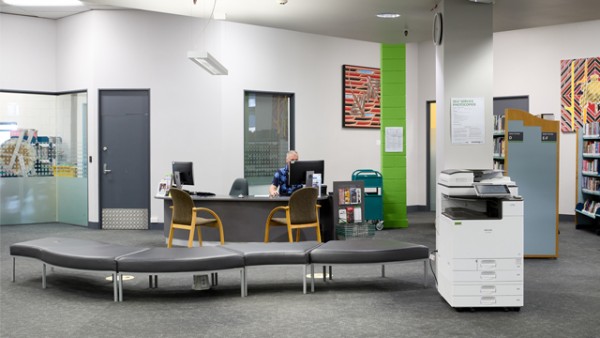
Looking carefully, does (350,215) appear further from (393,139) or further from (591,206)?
(591,206)

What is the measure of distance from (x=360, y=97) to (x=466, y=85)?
4.95 m

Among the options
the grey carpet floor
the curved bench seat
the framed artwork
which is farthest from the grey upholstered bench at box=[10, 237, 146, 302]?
the framed artwork

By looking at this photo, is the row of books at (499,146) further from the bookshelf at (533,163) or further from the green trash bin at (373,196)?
the green trash bin at (373,196)

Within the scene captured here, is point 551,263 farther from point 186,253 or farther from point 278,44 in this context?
point 278,44

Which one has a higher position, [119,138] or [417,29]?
[417,29]

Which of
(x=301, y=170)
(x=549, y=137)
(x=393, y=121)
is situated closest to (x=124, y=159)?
(x=301, y=170)

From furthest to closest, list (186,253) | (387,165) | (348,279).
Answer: (387,165) → (348,279) → (186,253)

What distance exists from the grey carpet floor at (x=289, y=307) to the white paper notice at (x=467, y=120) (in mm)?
1525

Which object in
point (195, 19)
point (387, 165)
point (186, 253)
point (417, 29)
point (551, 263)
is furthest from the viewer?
point (387, 165)

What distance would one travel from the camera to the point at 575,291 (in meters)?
5.71

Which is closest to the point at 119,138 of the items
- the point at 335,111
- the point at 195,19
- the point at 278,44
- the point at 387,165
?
the point at 195,19

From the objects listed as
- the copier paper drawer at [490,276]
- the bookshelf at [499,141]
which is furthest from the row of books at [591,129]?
the copier paper drawer at [490,276]

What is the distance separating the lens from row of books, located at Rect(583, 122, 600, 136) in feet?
32.3

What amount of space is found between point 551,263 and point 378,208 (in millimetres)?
3558
